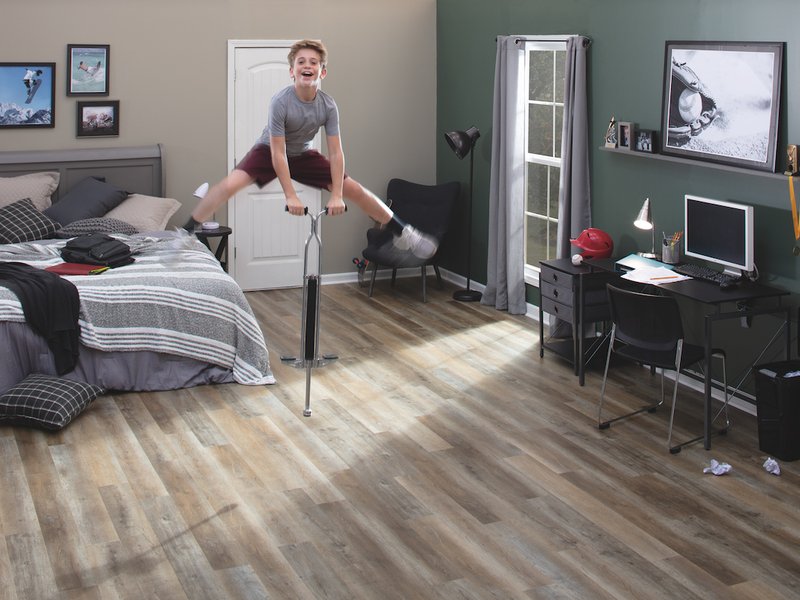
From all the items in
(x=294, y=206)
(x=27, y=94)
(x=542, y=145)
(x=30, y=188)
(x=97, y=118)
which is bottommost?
(x=30, y=188)

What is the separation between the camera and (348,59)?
8.69m

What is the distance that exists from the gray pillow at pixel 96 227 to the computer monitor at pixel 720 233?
13.0 feet

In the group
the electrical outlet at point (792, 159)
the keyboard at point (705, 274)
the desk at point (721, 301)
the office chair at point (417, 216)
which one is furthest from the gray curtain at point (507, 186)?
the electrical outlet at point (792, 159)

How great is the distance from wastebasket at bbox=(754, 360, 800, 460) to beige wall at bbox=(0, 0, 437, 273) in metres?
4.57

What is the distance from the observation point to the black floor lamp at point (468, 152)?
7996 mm

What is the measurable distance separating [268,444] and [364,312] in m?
2.82

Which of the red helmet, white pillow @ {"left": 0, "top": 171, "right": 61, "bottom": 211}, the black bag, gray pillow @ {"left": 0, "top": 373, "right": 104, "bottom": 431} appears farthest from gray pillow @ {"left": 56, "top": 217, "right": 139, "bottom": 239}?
the red helmet

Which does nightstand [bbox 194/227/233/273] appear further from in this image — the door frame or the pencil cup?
the pencil cup

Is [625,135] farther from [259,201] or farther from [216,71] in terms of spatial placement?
[216,71]

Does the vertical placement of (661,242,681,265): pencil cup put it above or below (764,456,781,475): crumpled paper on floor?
above

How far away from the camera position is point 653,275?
5.85 metres

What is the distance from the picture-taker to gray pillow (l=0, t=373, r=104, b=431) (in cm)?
540

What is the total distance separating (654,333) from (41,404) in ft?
10.6

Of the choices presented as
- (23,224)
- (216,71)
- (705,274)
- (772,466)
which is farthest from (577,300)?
(23,224)
